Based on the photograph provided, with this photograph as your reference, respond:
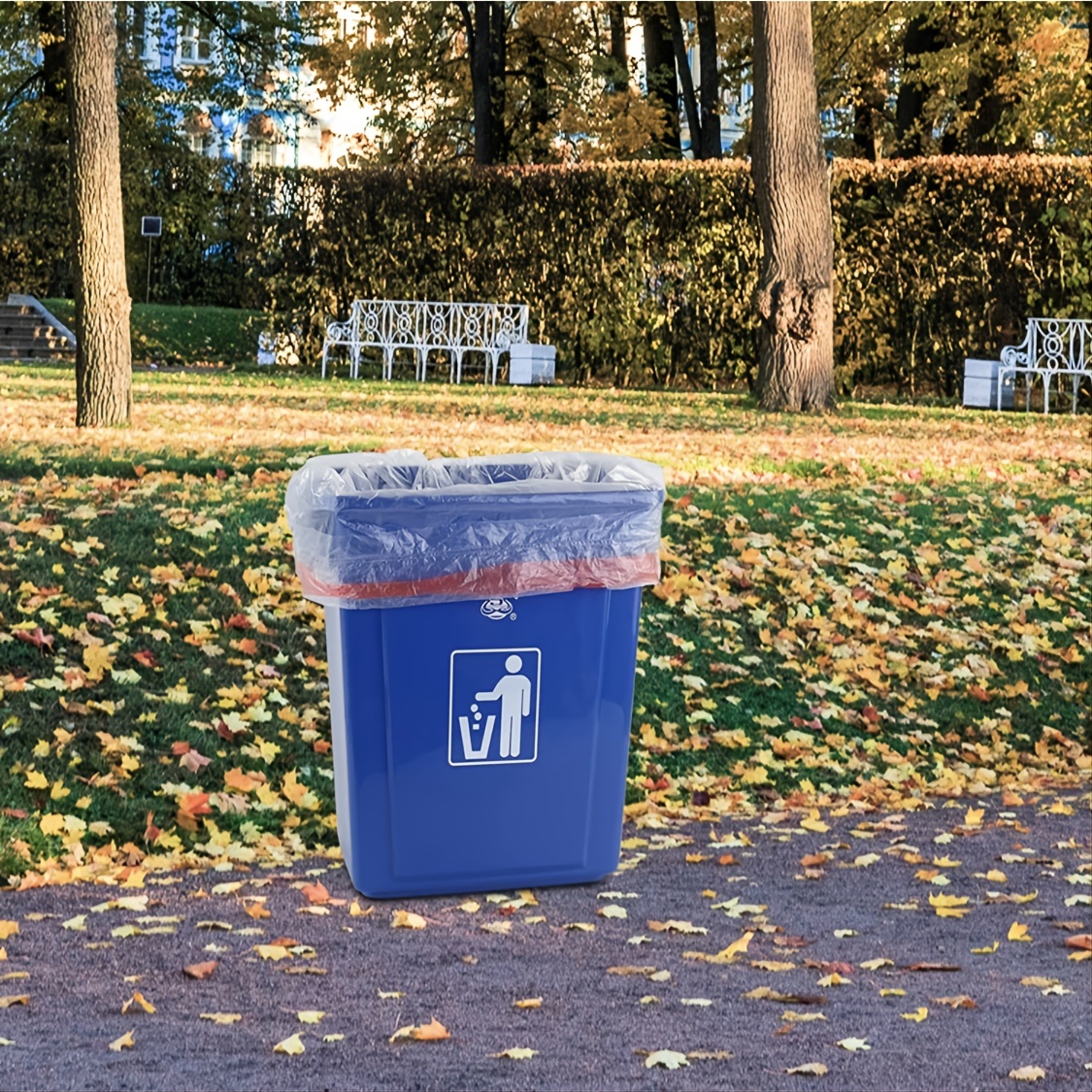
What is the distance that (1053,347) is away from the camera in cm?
1822

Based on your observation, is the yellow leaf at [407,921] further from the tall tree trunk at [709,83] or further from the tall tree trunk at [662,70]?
the tall tree trunk at [662,70]

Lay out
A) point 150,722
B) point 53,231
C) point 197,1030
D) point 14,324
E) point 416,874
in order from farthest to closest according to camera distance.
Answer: point 53,231
point 14,324
point 150,722
point 416,874
point 197,1030

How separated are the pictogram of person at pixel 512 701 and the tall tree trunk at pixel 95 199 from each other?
7.70 metres

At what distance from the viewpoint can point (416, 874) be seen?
4.48m

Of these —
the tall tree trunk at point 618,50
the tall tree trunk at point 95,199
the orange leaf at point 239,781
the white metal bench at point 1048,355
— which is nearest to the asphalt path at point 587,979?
the orange leaf at point 239,781

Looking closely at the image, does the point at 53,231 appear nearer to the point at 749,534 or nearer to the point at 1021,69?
the point at 1021,69

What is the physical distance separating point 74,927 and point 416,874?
876mm

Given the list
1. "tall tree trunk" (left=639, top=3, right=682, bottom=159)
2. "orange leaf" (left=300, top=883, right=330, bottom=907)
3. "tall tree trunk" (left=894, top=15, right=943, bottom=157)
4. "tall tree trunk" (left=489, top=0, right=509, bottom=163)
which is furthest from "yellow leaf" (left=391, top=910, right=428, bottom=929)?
"tall tree trunk" (left=639, top=3, right=682, bottom=159)

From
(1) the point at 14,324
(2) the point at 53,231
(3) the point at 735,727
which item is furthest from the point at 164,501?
(2) the point at 53,231

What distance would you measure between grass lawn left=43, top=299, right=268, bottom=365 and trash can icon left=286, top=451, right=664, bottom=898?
1917cm

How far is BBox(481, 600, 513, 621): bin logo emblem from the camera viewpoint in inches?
170

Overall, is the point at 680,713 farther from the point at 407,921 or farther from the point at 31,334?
the point at 31,334

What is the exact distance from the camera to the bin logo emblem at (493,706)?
4.32 meters

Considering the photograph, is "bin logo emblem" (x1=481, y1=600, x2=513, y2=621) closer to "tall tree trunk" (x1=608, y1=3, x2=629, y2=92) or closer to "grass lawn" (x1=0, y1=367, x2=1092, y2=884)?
"grass lawn" (x1=0, y1=367, x2=1092, y2=884)
